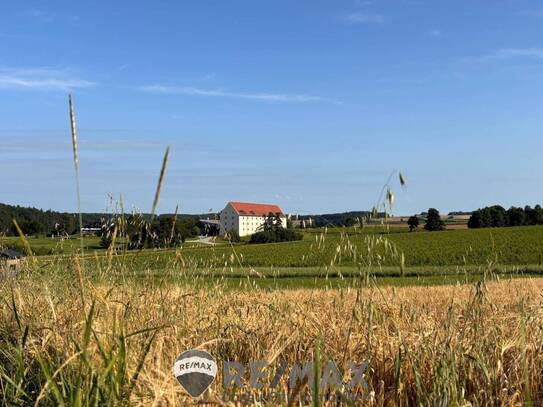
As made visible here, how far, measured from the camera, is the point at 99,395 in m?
2.37

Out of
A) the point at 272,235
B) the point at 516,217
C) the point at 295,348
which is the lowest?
the point at 295,348

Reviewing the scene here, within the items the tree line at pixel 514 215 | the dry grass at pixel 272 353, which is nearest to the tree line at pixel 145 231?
the dry grass at pixel 272 353

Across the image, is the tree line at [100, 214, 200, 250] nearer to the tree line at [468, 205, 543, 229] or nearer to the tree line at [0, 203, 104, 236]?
the tree line at [0, 203, 104, 236]

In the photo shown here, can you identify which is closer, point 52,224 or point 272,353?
point 272,353

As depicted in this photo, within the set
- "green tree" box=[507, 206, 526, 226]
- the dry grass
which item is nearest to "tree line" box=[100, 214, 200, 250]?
the dry grass

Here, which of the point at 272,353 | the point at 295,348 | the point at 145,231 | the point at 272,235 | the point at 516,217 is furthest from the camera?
the point at 516,217

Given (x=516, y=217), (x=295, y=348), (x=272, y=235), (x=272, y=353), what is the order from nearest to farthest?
(x=272, y=353)
(x=295, y=348)
(x=272, y=235)
(x=516, y=217)

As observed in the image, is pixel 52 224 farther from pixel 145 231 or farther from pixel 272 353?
pixel 272 353

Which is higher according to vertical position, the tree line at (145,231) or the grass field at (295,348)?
the tree line at (145,231)

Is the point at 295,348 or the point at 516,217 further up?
the point at 516,217

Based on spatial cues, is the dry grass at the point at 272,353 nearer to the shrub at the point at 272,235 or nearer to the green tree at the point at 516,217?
the shrub at the point at 272,235

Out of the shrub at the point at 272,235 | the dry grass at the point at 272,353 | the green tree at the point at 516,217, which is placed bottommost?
the dry grass at the point at 272,353

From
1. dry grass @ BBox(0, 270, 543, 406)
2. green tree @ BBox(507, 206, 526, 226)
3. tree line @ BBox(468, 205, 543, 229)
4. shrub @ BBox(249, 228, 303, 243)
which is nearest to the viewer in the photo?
dry grass @ BBox(0, 270, 543, 406)

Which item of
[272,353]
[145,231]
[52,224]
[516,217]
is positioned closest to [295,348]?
[272,353]
